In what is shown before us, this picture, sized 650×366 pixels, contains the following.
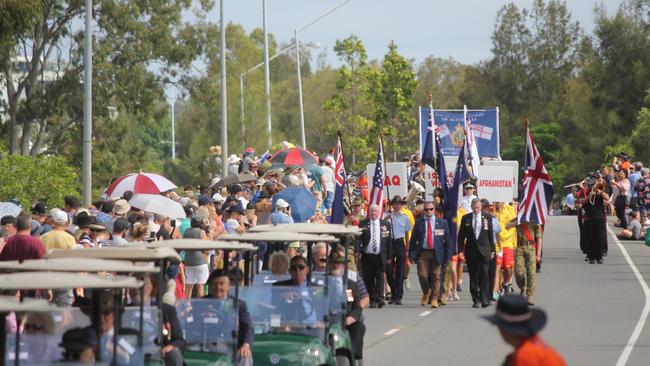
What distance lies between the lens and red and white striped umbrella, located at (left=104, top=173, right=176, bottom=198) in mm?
26312

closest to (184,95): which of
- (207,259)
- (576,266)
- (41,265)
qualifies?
(576,266)

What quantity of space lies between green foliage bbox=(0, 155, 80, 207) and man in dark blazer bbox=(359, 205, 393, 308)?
9.58 m

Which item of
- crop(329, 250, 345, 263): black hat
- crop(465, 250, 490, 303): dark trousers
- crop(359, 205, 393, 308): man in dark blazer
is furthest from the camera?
crop(359, 205, 393, 308): man in dark blazer

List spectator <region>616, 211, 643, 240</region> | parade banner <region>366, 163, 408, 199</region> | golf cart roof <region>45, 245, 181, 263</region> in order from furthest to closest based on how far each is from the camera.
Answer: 1. spectator <region>616, 211, 643, 240</region>
2. parade banner <region>366, 163, 408, 199</region>
3. golf cart roof <region>45, 245, 181, 263</region>

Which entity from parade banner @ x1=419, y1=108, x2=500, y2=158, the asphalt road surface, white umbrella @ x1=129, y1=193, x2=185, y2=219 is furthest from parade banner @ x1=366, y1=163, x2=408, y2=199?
white umbrella @ x1=129, y1=193, x2=185, y2=219

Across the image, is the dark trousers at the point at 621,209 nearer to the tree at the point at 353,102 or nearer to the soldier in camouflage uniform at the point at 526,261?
the soldier in camouflage uniform at the point at 526,261

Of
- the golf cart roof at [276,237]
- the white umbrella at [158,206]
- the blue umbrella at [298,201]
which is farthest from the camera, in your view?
the blue umbrella at [298,201]

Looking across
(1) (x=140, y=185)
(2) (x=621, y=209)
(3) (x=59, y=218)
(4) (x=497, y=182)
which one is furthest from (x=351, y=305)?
(2) (x=621, y=209)

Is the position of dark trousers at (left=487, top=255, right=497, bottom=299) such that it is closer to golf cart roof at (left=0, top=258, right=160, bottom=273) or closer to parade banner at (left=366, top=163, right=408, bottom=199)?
parade banner at (left=366, top=163, right=408, bottom=199)

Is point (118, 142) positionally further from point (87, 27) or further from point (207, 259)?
point (207, 259)

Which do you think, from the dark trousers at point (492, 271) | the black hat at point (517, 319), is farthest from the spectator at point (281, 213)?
the black hat at point (517, 319)

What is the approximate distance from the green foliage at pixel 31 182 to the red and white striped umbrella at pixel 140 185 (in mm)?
6025

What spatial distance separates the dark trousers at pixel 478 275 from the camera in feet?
83.0

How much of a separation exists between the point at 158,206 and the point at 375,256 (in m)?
4.82
